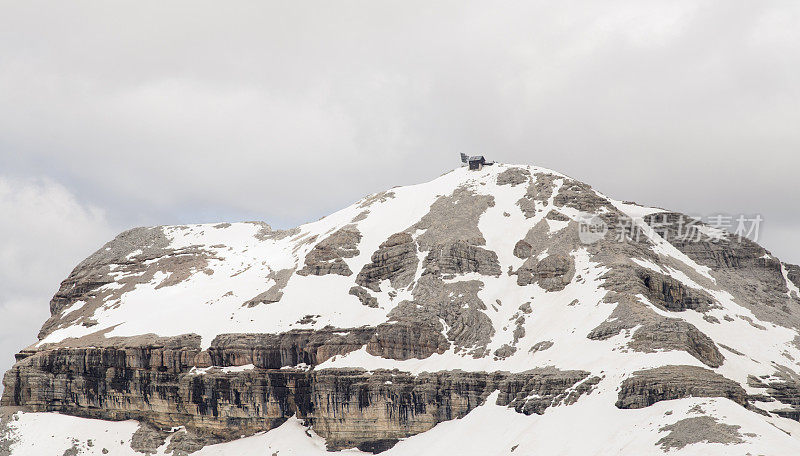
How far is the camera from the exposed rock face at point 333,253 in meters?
143

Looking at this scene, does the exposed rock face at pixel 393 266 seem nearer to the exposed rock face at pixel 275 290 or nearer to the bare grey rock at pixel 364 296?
the bare grey rock at pixel 364 296

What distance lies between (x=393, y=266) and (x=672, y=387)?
6335cm

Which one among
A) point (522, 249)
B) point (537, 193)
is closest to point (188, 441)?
point (522, 249)

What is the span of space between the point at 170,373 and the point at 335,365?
28.3 meters

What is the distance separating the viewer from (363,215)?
163 m

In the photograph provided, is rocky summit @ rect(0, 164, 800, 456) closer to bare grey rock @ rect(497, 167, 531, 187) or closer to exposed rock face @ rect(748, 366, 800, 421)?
exposed rock face @ rect(748, 366, 800, 421)

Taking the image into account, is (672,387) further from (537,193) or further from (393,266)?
(537,193)

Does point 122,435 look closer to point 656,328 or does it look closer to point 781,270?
point 656,328

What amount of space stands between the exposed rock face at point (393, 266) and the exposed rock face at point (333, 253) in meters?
4.17

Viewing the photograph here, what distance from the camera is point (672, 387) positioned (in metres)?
85.3

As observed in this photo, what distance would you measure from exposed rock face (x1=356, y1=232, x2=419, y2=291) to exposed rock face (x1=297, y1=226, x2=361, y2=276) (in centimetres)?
417

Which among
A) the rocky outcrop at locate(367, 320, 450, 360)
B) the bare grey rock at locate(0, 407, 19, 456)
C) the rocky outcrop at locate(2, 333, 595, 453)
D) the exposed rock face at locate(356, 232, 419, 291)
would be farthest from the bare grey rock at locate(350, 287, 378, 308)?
the bare grey rock at locate(0, 407, 19, 456)

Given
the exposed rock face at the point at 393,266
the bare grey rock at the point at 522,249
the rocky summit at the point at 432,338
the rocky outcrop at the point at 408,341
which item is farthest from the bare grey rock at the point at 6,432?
the bare grey rock at the point at 522,249

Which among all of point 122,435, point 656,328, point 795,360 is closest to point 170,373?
point 122,435
